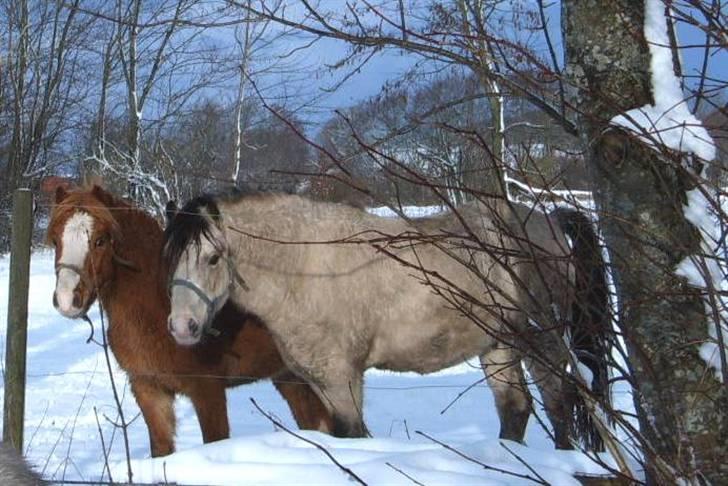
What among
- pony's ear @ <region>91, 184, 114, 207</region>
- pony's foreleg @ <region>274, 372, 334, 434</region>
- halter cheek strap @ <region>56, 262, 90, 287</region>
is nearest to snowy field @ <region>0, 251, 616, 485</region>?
pony's foreleg @ <region>274, 372, 334, 434</region>

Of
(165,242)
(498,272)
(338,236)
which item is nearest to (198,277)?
(165,242)

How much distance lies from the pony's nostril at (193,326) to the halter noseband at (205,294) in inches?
2.9

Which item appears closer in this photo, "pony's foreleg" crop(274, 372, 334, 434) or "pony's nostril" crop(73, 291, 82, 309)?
"pony's nostril" crop(73, 291, 82, 309)

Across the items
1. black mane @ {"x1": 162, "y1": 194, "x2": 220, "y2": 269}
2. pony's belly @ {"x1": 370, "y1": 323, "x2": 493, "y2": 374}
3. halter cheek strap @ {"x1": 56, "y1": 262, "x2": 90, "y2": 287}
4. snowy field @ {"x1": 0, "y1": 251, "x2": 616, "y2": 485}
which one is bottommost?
snowy field @ {"x1": 0, "y1": 251, "x2": 616, "y2": 485}

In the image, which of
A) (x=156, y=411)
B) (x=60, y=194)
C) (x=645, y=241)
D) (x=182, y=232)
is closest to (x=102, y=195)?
(x=60, y=194)

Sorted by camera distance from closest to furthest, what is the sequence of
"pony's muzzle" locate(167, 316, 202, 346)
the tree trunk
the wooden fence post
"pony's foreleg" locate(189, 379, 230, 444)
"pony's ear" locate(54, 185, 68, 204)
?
the tree trunk
the wooden fence post
"pony's muzzle" locate(167, 316, 202, 346)
"pony's foreleg" locate(189, 379, 230, 444)
"pony's ear" locate(54, 185, 68, 204)

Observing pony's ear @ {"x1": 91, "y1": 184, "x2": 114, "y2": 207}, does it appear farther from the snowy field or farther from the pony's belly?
the pony's belly

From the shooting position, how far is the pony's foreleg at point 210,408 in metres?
4.72

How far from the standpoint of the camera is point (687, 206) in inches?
79.4

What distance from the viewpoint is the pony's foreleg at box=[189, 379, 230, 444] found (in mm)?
4723

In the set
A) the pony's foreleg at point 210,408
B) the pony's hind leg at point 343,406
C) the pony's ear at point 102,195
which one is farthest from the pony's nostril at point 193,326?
the pony's ear at point 102,195

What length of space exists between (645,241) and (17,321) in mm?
3158

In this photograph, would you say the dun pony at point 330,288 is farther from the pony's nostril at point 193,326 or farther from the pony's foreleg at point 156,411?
the pony's foreleg at point 156,411

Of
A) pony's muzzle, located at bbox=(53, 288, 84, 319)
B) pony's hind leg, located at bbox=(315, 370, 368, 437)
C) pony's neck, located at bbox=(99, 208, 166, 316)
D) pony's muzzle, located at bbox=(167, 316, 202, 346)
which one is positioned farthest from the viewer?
pony's neck, located at bbox=(99, 208, 166, 316)
